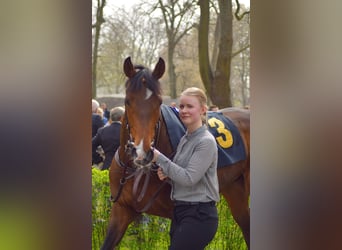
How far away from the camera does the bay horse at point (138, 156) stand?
3602 mm

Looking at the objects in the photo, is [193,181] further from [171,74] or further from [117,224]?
[171,74]

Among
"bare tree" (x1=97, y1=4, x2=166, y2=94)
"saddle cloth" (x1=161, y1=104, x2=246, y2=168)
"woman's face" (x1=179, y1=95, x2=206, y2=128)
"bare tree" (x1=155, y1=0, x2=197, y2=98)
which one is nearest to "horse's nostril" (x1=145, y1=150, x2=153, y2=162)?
"woman's face" (x1=179, y1=95, x2=206, y2=128)

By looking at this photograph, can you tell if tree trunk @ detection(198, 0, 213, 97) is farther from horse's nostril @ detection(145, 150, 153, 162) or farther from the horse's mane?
horse's nostril @ detection(145, 150, 153, 162)

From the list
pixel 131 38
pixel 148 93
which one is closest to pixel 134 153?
pixel 148 93

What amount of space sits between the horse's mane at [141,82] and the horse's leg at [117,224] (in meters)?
0.88

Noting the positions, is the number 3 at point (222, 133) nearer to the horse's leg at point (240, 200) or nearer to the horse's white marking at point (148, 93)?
the horse's leg at point (240, 200)

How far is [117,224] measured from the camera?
12.6ft

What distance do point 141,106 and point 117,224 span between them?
88cm

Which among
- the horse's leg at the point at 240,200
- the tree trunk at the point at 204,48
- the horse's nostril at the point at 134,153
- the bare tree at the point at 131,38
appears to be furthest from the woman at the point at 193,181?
the bare tree at the point at 131,38
